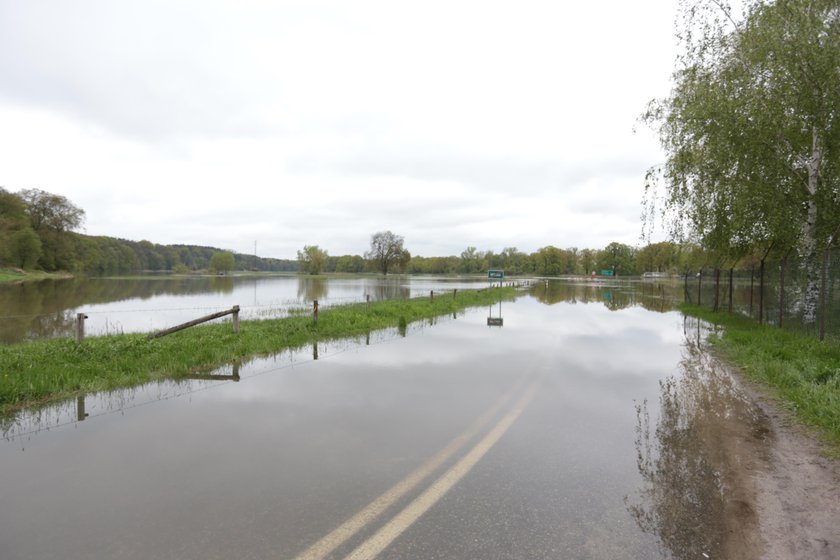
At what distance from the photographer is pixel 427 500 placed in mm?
3949

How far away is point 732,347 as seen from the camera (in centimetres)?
1154

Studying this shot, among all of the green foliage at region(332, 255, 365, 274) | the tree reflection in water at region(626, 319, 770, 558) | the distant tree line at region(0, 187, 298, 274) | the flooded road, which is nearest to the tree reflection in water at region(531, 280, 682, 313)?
the tree reflection in water at region(626, 319, 770, 558)

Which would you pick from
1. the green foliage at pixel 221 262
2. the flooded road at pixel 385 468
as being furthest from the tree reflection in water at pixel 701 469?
the green foliage at pixel 221 262

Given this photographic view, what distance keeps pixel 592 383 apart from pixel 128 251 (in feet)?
530

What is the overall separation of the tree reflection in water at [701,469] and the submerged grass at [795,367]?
0.60 m

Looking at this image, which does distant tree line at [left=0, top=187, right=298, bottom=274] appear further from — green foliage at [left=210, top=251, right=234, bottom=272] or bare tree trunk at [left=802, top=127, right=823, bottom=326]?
bare tree trunk at [left=802, top=127, right=823, bottom=326]

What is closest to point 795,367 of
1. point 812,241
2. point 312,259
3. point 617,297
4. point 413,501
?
point 812,241

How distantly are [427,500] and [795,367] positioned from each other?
829 centimetres

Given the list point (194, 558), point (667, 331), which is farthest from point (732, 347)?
point (194, 558)

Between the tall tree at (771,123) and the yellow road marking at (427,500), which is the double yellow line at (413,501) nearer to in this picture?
the yellow road marking at (427,500)

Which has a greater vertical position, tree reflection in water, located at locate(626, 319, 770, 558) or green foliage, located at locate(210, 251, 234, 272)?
green foliage, located at locate(210, 251, 234, 272)

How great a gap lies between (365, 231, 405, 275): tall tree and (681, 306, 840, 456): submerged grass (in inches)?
4461

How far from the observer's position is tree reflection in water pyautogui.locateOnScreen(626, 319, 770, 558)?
11.1 feet

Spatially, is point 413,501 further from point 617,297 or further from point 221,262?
point 221,262
